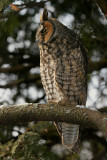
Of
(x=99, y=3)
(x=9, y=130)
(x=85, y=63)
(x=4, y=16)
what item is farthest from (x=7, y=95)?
(x=99, y=3)

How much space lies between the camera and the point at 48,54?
265 cm

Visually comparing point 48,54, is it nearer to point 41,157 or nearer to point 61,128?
point 61,128

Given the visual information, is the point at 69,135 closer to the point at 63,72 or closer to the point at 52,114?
Answer: the point at 63,72

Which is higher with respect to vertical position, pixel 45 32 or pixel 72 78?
pixel 45 32

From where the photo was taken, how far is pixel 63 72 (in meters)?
2.54

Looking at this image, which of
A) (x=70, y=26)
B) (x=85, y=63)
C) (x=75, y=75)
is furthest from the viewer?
(x=70, y=26)

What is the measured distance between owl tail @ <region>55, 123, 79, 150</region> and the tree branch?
86 cm

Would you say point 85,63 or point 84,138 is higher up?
point 85,63

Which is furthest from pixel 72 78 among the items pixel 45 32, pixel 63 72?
pixel 45 32

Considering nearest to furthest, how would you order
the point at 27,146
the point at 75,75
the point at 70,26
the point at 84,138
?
the point at 27,146
the point at 75,75
the point at 70,26
the point at 84,138

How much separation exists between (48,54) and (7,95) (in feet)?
3.67

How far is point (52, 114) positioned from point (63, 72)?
710 mm

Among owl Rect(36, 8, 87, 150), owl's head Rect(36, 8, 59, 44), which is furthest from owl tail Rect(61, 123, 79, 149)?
owl's head Rect(36, 8, 59, 44)

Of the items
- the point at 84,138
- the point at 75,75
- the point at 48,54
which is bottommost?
the point at 84,138
